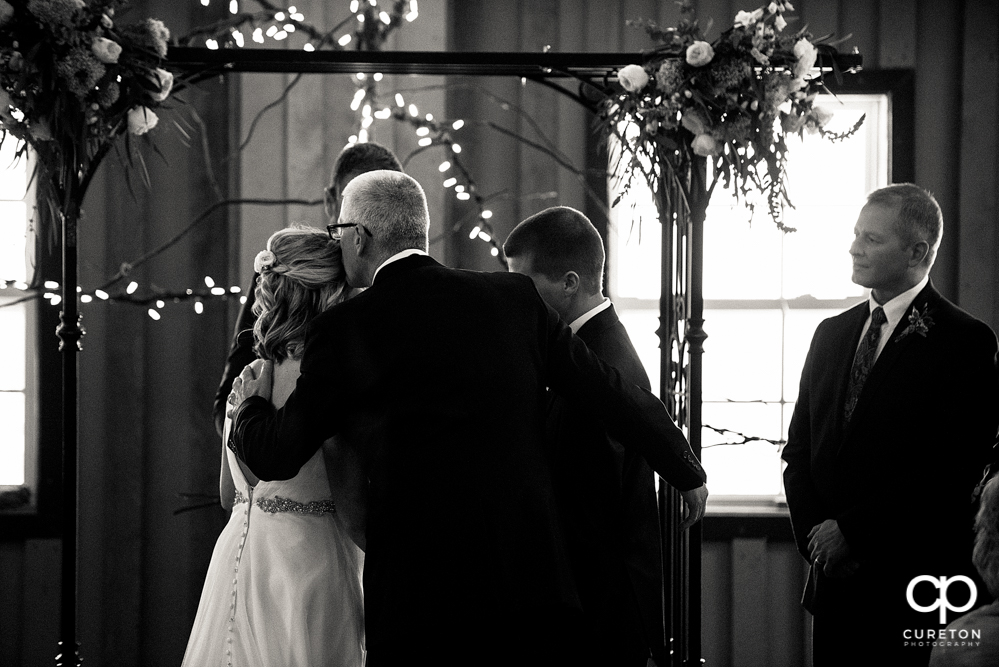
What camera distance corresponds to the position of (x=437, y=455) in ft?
7.32

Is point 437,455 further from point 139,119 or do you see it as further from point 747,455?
point 747,455

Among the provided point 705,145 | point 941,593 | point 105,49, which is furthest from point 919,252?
point 105,49

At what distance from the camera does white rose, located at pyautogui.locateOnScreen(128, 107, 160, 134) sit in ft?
9.99

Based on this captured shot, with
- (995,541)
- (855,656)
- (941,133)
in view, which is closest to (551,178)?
(941,133)

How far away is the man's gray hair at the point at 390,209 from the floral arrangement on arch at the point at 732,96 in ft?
3.02

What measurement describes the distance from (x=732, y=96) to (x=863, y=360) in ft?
3.06

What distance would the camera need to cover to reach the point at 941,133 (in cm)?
438

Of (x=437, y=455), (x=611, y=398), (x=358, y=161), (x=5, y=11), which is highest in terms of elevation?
(x=5, y=11)

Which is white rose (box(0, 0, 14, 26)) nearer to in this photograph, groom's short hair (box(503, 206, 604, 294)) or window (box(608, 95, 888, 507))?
groom's short hair (box(503, 206, 604, 294))

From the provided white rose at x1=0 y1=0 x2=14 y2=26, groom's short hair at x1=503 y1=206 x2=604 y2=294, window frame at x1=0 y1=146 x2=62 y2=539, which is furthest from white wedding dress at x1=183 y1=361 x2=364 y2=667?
window frame at x1=0 y1=146 x2=62 y2=539

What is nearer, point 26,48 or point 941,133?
point 26,48

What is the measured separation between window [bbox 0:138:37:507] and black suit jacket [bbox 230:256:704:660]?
253cm

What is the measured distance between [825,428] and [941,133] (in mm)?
1957

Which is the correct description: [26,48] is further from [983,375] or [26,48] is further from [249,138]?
[983,375]
